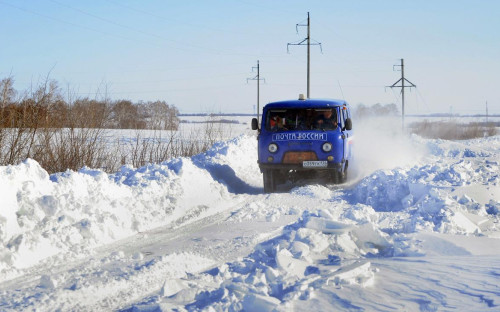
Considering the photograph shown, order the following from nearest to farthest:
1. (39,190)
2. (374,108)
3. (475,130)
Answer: (39,190) → (374,108) → (475,130)

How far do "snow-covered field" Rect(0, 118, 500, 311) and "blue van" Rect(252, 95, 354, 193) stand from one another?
165cm

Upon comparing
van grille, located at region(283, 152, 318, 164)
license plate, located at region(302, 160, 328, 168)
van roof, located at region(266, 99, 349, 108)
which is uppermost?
van roof, located at region(266, 99, 349, 108)

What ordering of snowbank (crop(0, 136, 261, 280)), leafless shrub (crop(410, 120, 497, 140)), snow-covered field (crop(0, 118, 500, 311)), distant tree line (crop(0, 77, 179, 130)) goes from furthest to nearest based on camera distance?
leafless shrub (crop(410, 120, 497, 140)) < distant tree line (crop(0, 77, 179, 130)) < snowbank (crop(0, 136, 261, 280)) < snow-covered field (crop(0, 118, 500, 311))

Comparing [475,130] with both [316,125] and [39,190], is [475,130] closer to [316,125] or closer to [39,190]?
[316,125]

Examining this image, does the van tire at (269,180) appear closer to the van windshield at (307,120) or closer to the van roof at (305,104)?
the van windshield at (307,120)

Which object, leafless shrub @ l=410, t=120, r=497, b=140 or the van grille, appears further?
leafless shrub @ l=410, t=120, r=497, b=140

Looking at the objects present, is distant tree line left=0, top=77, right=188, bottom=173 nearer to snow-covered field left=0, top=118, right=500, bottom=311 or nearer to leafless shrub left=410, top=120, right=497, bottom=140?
snow-covered field left=0, top=118, right=500, bottom=311

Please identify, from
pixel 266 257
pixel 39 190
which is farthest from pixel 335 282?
pixel 39 190

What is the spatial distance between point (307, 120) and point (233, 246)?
734cm

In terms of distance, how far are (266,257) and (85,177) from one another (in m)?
4.37

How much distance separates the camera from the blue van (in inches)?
550

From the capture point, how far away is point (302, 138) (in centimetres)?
1395

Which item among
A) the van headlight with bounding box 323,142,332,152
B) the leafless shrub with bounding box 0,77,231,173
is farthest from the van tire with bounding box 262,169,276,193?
the leafless shrub with bounding box 0,77,231,173

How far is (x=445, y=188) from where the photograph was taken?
1158cm
